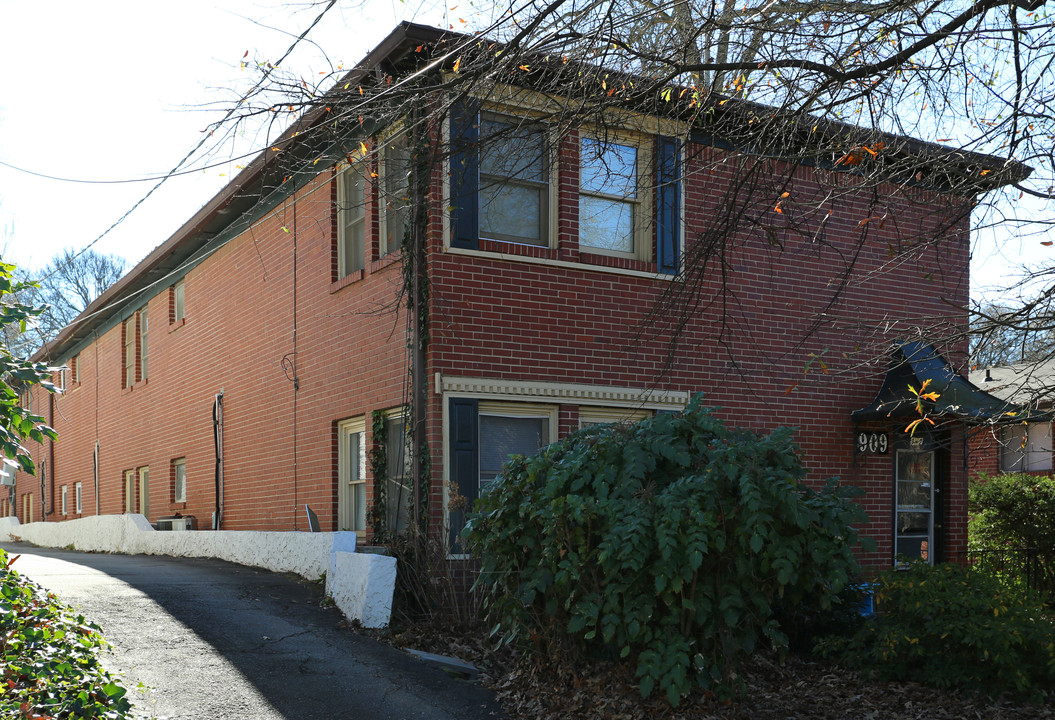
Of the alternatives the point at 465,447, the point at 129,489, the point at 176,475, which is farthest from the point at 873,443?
the point at 129,489

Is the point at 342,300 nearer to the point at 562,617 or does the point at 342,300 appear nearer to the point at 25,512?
the point at 562,617

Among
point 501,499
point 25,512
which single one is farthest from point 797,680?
point 25,512

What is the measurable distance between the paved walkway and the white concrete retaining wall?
291 mm

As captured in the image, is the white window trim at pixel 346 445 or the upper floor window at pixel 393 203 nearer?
the upper floor window at pixel 393 203

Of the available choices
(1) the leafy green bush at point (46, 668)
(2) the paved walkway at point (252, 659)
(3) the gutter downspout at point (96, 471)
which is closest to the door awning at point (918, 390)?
(2) the paved walkway at point (252, 659)

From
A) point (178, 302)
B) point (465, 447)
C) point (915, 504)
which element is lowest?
point (915, 504)

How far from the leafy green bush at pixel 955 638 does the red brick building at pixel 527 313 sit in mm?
2165

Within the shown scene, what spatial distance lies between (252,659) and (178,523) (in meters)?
10.4

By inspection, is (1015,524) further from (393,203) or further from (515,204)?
(393,203)

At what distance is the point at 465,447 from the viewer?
10.3 m

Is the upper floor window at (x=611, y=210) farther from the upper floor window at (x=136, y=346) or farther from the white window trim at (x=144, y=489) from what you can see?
the white window trim at (x=144, y=489)

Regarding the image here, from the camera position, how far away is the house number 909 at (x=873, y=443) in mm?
13430

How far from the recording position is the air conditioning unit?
56.3ft

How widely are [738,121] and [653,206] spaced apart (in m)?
1.39
